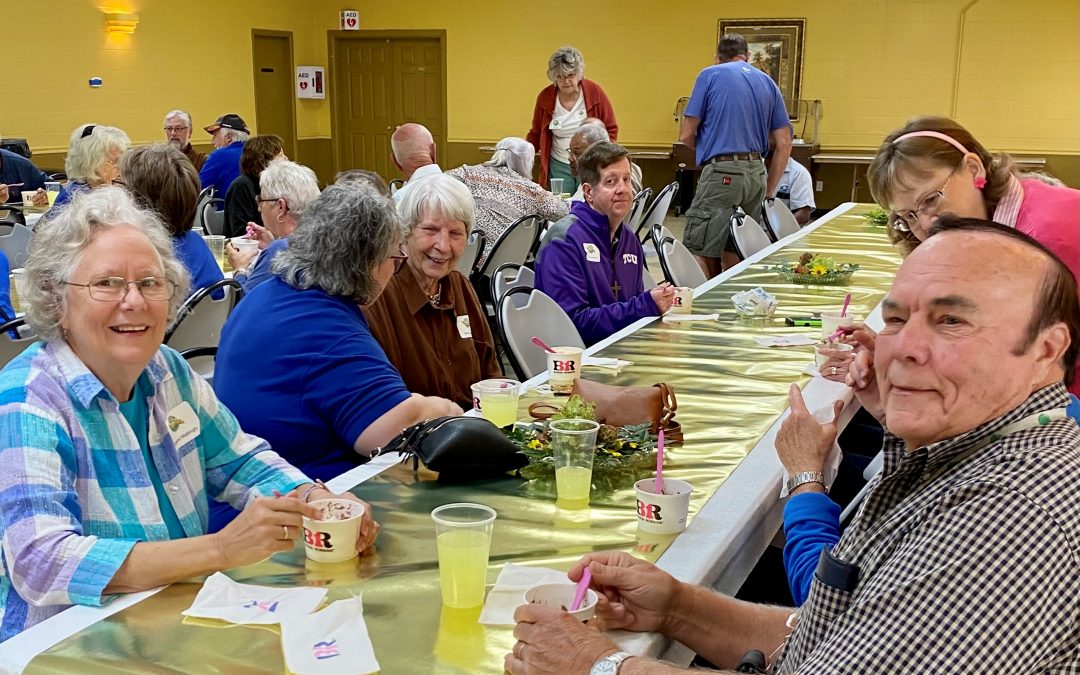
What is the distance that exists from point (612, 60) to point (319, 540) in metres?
12.1

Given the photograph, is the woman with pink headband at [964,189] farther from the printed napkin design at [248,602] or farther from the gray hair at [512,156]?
the gray hair at [512,156]

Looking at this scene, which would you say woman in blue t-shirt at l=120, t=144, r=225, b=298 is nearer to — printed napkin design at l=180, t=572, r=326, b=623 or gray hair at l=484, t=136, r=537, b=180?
printed napkin design at l=180, t=572, r=326, b=623

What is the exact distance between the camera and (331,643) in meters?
1.35

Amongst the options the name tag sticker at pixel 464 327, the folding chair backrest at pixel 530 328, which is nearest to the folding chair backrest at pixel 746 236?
the folding chair backrest at pixel 530 328

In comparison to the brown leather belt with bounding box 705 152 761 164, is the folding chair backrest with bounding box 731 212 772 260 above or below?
below

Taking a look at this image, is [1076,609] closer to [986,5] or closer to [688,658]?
[688,658]

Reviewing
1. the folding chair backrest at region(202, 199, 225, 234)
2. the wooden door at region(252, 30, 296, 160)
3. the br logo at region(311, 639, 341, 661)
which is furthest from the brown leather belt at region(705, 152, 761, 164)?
the wooden door at region(252, 30, 296, 160)

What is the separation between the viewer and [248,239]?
522 cm

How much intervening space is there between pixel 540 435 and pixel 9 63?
389 inches

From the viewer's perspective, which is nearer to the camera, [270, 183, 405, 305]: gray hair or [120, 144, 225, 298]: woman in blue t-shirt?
[270, 183, 405, 305]: gray hair

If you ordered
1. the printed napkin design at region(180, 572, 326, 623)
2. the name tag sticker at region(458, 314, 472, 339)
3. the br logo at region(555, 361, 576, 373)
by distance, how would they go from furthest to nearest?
the name tag sticker at region(458, 314, 472, 339)
the br logo at region(555, 361, 576, 373)
the printed napkin design at region(180, 572, 326, 623)

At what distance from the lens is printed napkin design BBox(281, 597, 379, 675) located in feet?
4.21

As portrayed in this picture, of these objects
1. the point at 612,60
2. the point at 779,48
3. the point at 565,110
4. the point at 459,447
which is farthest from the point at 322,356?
the point at 612,60

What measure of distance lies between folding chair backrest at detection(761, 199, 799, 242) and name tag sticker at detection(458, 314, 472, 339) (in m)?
4.41
